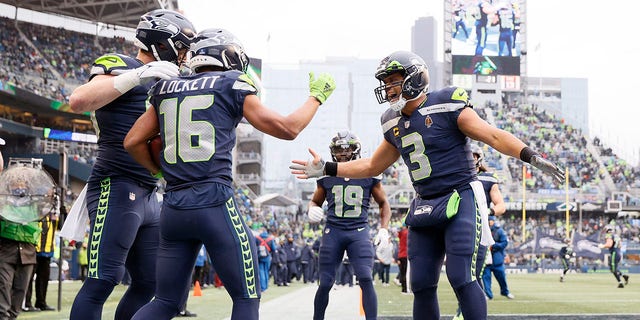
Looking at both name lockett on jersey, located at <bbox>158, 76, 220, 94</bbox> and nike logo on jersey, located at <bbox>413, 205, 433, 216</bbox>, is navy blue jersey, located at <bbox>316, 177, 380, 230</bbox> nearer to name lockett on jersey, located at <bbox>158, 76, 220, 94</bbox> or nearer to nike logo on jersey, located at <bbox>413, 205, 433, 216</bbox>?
nike logo on jersey, located at <bbox>413, 205, 433, 216</bbox>

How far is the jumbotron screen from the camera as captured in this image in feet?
217

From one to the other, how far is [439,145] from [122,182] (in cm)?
234

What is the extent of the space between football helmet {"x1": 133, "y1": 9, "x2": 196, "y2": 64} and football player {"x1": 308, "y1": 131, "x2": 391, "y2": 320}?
12.5ft

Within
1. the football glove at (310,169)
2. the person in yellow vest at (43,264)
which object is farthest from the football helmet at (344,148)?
the person in yellow vest at (43,264)

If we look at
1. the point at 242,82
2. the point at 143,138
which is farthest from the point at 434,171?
the point at 143,138

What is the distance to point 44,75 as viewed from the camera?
135ft

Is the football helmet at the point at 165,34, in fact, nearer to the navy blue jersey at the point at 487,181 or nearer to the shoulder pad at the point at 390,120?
the shoulder pad at the point at 390,120

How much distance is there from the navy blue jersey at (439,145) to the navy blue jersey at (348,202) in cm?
303

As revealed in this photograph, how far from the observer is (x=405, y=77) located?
18.9 feet

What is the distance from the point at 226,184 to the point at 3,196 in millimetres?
5073

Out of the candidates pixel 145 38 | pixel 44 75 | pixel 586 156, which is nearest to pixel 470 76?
pixel 586 156

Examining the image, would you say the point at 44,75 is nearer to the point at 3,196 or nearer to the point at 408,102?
the point at 3,196

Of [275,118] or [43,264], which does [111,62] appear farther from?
[43,264]

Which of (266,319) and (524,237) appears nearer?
(266,319)
